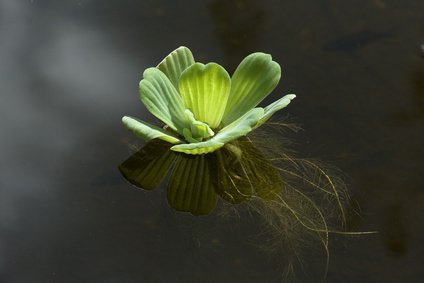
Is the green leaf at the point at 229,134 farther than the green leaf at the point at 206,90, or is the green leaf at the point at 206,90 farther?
the green leaf at the point at 206,90

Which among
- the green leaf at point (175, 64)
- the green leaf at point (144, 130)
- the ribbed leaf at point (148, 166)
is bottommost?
the ribbed leaf at point (148, 166)

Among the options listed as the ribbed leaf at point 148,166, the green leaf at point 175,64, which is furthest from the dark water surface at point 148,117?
the green leaf at point 175,64

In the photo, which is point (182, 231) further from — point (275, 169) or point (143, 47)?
point (143, 47)

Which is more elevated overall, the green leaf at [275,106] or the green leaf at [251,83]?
the green leaf at [251,83]

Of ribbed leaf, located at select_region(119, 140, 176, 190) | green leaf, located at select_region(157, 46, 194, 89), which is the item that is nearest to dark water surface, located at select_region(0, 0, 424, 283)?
ribbed leaf, located at select_region(119, 140, 176, 190)

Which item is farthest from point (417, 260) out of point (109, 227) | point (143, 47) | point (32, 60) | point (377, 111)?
point (32, 60)

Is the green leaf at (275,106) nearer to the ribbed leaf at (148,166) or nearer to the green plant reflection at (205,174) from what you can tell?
the green plant reflection at (205,174)

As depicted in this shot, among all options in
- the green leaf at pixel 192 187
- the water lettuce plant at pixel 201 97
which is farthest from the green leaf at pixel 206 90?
the green leaf at pixel 192 187

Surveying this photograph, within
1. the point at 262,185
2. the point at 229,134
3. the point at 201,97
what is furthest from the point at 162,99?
the point at 262,185
